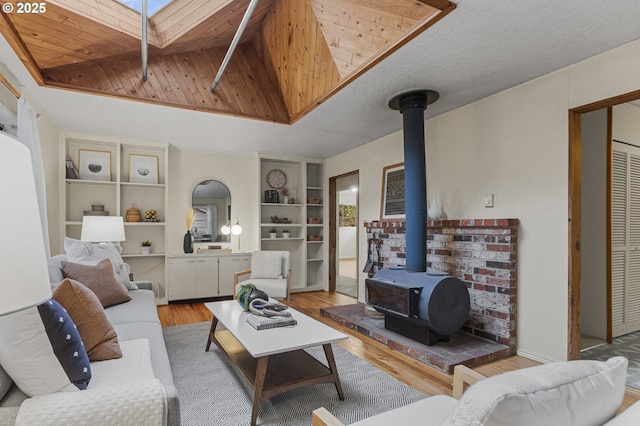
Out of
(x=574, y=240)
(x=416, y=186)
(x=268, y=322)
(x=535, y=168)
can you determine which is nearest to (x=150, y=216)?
(x=268, y=322)

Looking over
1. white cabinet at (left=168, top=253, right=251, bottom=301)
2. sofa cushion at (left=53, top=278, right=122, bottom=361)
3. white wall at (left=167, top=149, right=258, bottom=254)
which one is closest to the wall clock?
white wall at (left=167, top=149, right=258, bottom=254)

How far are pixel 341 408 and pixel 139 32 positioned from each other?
342cm

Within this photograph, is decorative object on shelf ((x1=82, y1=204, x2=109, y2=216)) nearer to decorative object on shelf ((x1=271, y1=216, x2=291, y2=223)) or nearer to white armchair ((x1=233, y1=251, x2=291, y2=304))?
white armchair ((x1=233, y1=251, x2=291, y2=304))

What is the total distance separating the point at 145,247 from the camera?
197 inches

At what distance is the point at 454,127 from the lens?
144 inches

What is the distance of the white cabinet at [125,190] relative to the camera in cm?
464

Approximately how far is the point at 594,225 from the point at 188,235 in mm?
5181

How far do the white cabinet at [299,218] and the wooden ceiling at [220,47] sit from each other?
6.70 ft

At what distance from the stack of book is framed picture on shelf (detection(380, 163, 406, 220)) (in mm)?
2341

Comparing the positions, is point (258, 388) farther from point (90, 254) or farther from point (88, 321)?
point (90, 254)

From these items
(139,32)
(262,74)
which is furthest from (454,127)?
(139,32)

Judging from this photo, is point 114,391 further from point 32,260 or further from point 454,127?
point 454,127

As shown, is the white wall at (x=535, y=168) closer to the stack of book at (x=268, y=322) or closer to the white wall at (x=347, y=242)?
the stack of book at (x=268, y=322)

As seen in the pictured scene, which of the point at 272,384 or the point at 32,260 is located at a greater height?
the point at 32,260
